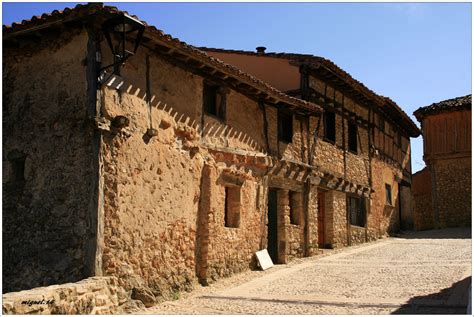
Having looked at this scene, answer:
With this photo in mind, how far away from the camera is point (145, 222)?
33.6ft

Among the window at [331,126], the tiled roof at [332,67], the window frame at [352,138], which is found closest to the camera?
the tiled roof at [332,67]

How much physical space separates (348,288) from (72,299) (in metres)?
5.47

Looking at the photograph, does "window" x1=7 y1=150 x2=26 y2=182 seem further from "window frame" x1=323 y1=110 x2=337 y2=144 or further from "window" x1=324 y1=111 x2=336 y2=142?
"window" x1=324 y1=111 x2=336 y2=142

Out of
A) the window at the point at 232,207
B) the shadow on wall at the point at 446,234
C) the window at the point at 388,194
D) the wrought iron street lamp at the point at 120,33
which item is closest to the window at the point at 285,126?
the window at the point at 232,207

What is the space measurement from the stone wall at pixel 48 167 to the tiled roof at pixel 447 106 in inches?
758

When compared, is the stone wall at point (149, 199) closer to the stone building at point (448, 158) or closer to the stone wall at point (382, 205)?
the stone wall at point (382, 205)

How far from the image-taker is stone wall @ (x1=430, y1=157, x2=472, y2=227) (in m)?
24.9

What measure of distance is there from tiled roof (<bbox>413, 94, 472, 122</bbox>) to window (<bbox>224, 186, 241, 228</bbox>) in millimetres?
15190

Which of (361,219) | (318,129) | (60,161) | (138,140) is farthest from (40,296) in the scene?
(361,219)

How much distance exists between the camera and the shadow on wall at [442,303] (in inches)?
332

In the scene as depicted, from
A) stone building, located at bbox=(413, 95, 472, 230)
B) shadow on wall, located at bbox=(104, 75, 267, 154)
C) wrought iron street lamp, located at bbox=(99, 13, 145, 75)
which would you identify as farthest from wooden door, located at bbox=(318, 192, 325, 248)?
stone building, located at bbox=(413, 95, 472, 230)

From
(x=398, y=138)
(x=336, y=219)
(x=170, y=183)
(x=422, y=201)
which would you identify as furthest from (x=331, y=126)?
(x=422, y=201)

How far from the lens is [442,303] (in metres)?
8.98

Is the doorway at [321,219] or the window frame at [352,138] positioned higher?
the window frame at [352,138]
